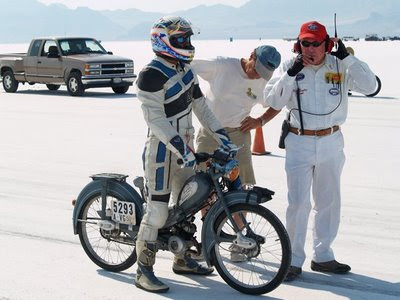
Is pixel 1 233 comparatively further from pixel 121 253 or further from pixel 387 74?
pixel 387 74

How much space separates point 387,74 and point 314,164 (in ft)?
83.6

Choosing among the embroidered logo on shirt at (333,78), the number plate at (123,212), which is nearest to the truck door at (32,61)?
the number plate at (123,212)

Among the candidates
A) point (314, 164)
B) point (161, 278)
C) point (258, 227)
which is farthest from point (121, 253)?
point (314, 164)

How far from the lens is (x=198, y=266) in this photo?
603cm

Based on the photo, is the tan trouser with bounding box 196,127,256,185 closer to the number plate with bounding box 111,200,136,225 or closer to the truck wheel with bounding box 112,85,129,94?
the number plate with bounding box 111,200,136,225

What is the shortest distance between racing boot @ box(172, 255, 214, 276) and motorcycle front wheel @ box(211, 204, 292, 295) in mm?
258

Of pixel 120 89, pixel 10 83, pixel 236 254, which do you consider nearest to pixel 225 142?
pixel 236 254

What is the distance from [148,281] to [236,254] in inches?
26.3

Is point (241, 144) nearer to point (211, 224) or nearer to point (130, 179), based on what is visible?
point (211, 224)

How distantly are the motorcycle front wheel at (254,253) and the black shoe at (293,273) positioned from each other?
0.21m

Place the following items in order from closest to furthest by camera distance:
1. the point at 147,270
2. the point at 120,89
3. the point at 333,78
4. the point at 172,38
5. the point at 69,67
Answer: the point at 172,38
the point at 147,270
the point at 333,78
the point at 69,67
the point at 120,89

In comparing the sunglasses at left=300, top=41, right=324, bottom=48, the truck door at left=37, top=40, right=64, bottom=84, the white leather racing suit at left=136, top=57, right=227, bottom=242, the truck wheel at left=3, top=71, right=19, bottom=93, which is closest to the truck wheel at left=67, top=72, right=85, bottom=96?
the truck door at left=37, top=40, right=64, bottom=84

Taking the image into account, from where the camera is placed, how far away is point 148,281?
5.64 m

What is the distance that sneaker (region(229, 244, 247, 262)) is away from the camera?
552cm
